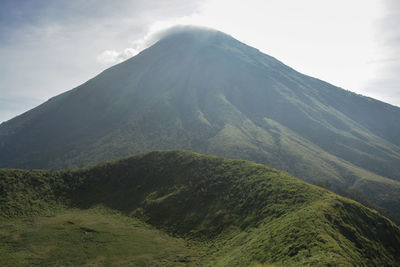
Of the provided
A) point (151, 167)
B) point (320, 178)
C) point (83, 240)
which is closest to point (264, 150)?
point (320, 178)

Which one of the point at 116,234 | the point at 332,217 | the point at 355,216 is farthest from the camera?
the point at 116,234

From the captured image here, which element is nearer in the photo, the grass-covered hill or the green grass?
the grass-covered hill

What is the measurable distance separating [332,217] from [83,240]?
4357 centimetres

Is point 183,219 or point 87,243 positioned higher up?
point 183,219

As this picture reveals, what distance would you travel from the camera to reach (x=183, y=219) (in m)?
50.8

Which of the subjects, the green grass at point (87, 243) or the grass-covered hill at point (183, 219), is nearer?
the grass-covered hill at point (183, 219)

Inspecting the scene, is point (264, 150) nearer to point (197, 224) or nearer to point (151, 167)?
point (151, 167)

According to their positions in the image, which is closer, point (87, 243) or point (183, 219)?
point (87, 243)

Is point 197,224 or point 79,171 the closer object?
point 197,224

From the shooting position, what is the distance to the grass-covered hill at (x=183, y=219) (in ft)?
100

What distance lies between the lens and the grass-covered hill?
30.6 metres

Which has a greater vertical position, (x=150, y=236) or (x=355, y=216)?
(x=355, y=216)

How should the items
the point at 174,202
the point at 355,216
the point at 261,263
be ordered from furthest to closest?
the point at 174,202
the point at 355,216
the point at 261,263

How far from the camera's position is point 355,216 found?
119 feet
